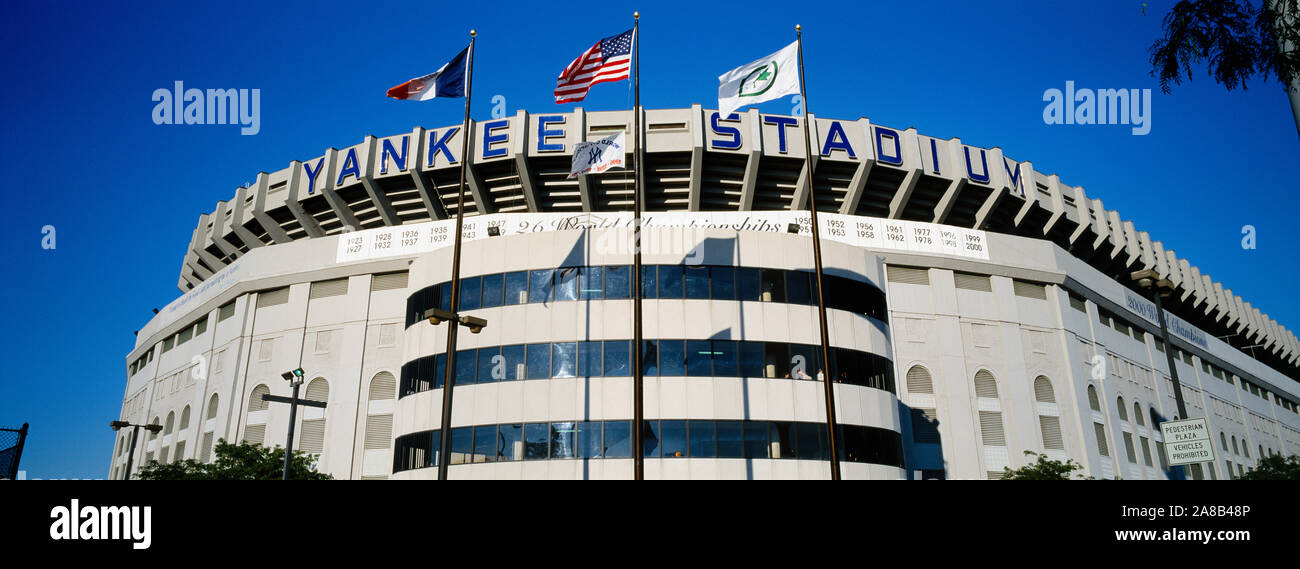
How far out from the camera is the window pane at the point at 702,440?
29.2 meters

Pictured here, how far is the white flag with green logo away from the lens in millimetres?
24906

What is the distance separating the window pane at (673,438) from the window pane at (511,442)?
5767mm

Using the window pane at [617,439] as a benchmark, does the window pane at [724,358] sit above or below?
above

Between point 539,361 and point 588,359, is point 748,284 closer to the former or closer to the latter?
point 588,359

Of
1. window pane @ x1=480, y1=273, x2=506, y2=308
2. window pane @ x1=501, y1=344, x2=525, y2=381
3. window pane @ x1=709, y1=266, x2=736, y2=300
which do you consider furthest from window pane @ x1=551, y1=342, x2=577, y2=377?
window pane @ x1=709, y1=266, x2=736, y2=300

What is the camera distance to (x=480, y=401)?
30.8 metres

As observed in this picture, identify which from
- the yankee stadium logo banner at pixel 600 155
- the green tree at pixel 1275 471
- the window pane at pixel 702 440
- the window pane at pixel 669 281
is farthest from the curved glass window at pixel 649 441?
the green tree at pixel 1275 471

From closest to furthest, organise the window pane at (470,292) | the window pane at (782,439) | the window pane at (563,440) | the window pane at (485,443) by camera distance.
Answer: the window pane at (563,440) → the window pane at (782,439) → the window pane at (485,443) → the window pane at (470,292)

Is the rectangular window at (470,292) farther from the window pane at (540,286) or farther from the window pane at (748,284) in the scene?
the window pane at (748,284)

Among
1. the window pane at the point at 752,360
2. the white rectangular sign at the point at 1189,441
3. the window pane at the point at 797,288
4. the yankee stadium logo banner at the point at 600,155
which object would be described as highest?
the yankee stadium logo banner at the point at 600,155

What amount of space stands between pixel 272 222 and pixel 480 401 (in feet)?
86.8
